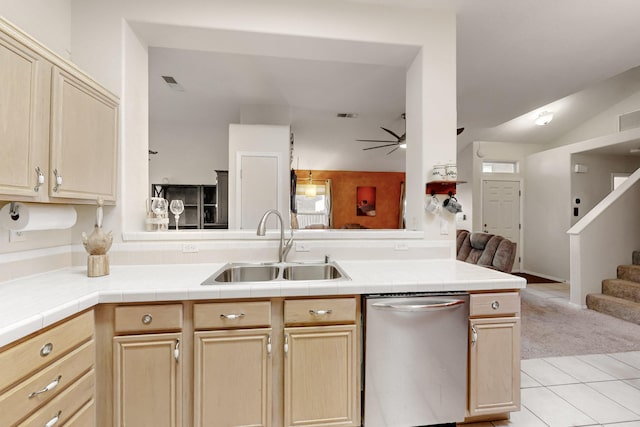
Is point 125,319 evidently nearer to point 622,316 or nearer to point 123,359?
point 123,359

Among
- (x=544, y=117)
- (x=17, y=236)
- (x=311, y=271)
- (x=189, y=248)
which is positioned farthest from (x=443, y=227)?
(x=544, y=117)

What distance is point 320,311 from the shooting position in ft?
4.84

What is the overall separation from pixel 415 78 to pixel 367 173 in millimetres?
5507

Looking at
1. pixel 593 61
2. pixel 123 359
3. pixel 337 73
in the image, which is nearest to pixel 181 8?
pixel 337 73

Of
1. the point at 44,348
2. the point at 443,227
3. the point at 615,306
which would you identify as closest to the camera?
the point at 44,348

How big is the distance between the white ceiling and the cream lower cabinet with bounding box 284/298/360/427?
189 cm

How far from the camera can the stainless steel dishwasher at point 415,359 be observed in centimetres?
150

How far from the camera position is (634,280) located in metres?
3.83

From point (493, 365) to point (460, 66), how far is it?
2.82m

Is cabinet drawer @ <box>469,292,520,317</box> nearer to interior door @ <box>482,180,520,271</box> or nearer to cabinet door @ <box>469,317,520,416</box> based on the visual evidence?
cabinet door @ <box>469,317,520,416</box>

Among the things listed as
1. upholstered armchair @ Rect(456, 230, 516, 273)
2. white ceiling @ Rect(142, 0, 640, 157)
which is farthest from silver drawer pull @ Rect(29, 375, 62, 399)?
upholstered armchair @ Rect(456, 230, 516, 273)

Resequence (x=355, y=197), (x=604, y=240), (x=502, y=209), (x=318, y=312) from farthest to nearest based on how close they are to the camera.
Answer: (x=355, y=197), (x=502, y=209), (x=604, y=240), (x=318, y=312)

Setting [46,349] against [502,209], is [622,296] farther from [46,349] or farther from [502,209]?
[46,349]

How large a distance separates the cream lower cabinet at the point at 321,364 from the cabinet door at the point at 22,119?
125 cm
